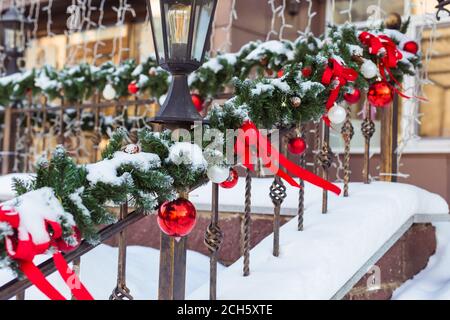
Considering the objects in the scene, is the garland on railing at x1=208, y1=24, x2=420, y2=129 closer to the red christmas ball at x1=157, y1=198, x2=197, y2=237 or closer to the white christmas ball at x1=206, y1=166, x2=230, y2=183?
the white christmas ball at x1=206, y1=166, x2=230, y2=183

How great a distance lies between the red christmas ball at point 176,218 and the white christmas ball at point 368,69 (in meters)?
1.39

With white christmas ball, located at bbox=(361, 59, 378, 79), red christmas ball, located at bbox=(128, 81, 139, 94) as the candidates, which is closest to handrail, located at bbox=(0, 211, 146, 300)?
white christmas ball, located at bbox=(361, 59, 378, 79)

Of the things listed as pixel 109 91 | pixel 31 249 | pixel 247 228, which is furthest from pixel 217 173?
pixel 109 91

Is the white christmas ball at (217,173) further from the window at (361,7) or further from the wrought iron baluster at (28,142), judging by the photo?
the window at (361,7)

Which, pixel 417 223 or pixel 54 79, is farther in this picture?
pixel 54 79

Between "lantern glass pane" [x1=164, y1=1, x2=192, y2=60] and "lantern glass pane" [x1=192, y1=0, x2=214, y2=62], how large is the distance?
0.12ft

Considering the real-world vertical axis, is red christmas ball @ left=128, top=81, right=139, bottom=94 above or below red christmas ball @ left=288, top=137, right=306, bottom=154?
above

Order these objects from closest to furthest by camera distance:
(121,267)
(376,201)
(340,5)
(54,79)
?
(121,267) → (376,201) → (54,79) → (340,5)

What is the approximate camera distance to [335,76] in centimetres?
265

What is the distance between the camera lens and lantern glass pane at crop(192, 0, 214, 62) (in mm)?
2191

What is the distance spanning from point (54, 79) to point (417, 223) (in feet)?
11.7

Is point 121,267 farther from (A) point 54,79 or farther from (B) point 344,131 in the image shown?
(A) point 54,79

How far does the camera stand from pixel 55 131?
643 centimetres
